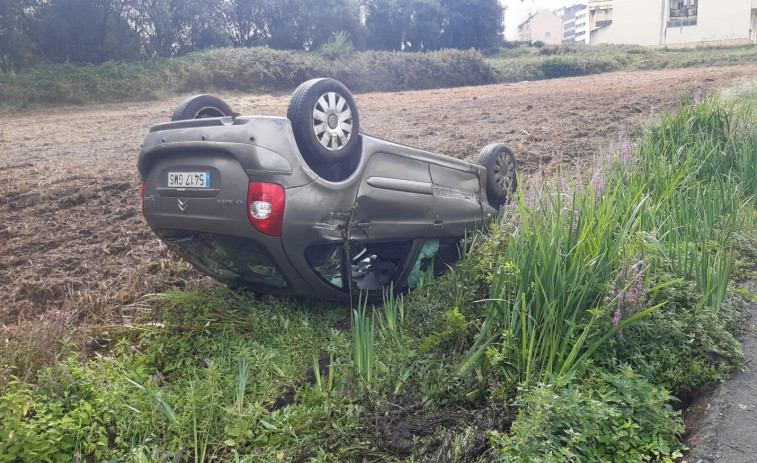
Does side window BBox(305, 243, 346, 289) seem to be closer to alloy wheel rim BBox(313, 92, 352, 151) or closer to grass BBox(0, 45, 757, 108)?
alloy wheel rim BBox(313, 92, 352, 151)

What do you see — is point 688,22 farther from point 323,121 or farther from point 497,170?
point 323,121

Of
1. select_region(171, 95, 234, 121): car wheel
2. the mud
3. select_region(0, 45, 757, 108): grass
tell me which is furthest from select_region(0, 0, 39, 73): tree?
the mud

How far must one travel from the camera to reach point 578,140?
365 inches

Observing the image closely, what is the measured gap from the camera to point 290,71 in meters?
24.0

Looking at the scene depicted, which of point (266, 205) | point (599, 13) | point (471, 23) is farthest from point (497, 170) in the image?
point (599, 13)

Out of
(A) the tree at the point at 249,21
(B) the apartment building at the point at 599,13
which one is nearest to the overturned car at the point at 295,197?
(A) the tree at the point at 249,21

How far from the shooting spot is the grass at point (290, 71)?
17984 mm

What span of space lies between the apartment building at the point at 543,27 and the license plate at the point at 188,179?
353 feet

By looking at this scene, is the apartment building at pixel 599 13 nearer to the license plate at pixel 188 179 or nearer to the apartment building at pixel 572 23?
the apartment building at pixel 572 23

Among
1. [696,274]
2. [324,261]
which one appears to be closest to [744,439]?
[696,274]

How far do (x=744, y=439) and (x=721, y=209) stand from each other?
262 cm

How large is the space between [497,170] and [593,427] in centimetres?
346

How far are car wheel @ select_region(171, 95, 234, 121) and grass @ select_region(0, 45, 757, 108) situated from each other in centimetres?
1384

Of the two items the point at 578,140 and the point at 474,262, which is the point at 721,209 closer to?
the point at 474,262
